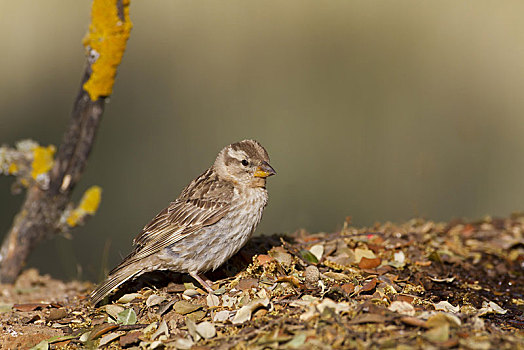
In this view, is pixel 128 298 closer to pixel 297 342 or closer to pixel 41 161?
pixel 297 342

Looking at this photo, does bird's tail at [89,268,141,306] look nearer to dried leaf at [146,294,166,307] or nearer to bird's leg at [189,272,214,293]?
dried leaf at [146,294,166,307]

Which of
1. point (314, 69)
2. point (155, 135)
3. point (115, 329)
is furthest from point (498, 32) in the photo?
point (115, 329)

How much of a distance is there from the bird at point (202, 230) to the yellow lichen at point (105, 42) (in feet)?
5.28

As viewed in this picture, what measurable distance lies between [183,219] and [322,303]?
1603mm

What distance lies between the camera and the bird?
4781mm

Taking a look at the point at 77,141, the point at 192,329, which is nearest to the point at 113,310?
the point at 192,329

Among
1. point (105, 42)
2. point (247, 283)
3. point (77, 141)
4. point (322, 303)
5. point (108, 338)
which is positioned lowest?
point (108, 338)

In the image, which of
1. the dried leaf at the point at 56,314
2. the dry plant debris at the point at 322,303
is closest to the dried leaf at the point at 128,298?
the dry plant debris at the point at 322,303

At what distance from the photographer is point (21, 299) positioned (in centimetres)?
561

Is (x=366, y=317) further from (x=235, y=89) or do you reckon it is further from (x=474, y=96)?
(x=474, y=96)

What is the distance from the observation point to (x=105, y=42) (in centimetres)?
582

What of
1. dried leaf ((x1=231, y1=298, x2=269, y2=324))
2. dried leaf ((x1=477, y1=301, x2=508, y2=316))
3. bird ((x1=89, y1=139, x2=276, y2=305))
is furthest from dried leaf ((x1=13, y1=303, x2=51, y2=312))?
dried leaf ((x1=477, y1=301, x2=508, y2=316))

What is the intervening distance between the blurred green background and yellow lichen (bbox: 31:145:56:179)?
255cm

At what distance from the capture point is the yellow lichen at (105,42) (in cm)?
576
